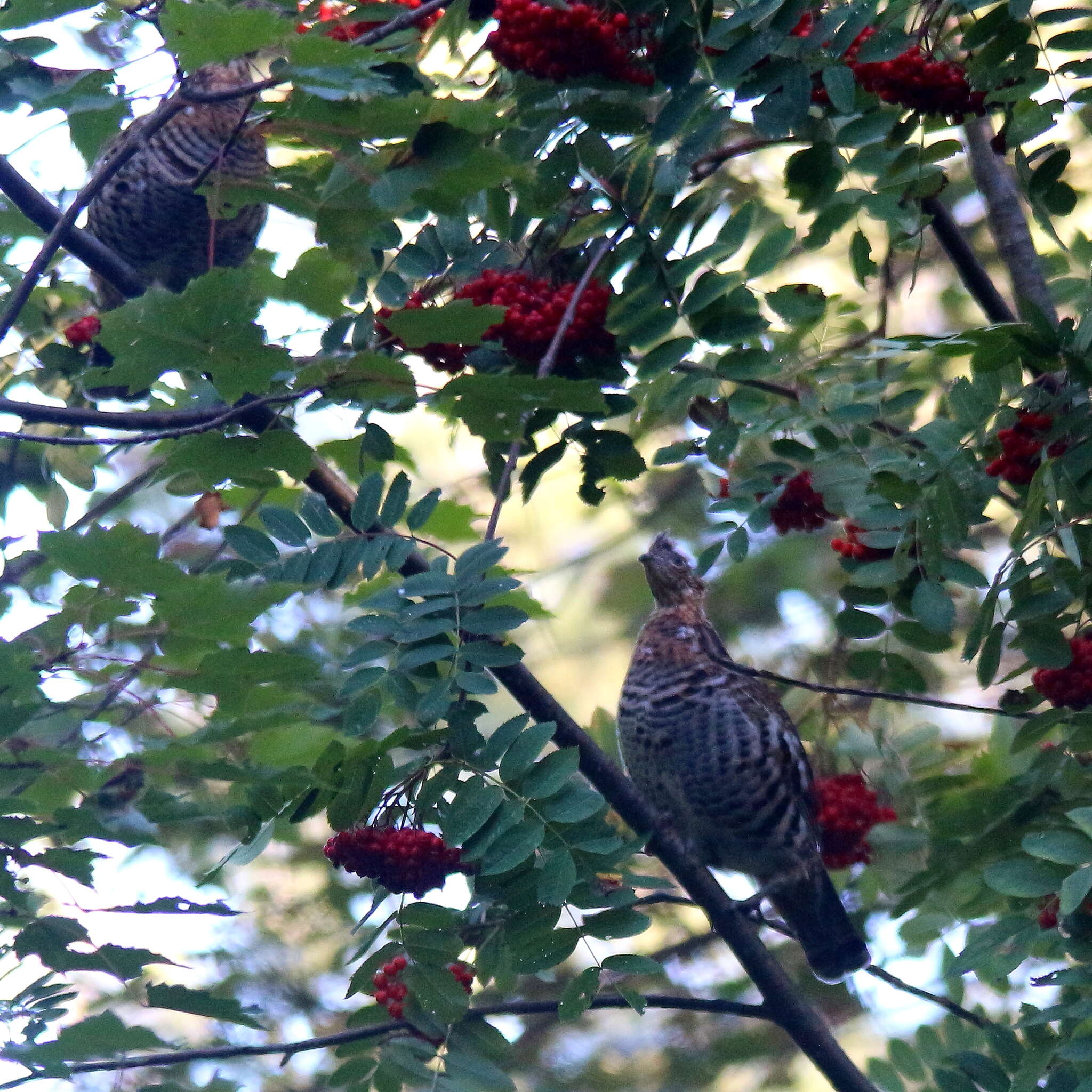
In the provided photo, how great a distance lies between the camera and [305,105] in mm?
2010

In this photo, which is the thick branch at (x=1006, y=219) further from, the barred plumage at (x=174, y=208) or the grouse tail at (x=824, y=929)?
the barred plumage at (x=174, y=208)

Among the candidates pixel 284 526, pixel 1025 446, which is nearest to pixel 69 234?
pixel 284 526

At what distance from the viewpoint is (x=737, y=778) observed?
378cm

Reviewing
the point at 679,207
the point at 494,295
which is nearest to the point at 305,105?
the point at 494,295

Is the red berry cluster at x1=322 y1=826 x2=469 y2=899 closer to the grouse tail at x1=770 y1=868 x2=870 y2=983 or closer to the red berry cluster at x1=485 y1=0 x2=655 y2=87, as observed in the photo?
the red berry cluster at x1=485 y1=0 x2=655 y2=87

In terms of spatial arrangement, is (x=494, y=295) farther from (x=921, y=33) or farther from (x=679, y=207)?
(x=921, y=33)

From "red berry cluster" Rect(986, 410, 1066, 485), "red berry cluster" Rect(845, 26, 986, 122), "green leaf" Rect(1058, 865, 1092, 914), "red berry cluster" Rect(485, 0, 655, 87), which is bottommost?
"green leaf" Rect(1058, 865, 1092, 914)

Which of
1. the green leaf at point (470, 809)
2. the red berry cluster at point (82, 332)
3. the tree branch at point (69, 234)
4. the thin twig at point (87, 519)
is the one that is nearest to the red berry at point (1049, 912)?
the green leaf at point (470, 809)

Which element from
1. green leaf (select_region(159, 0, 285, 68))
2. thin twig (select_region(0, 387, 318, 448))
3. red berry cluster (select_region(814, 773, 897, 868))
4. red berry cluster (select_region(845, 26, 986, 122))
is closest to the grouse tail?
red berry cluster (select_region(814, 773, 897, 868))

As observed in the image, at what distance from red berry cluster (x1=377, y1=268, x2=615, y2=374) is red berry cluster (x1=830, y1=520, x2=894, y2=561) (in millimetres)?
709

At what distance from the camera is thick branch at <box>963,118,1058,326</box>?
10.2 feet

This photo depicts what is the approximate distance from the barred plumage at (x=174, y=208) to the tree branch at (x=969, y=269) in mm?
2023

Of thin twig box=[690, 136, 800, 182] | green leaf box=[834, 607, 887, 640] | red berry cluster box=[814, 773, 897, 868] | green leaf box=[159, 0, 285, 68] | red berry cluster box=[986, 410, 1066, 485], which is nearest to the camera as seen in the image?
green leaf box=[159, 0, 285, 68]

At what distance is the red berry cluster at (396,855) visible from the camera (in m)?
2.24
